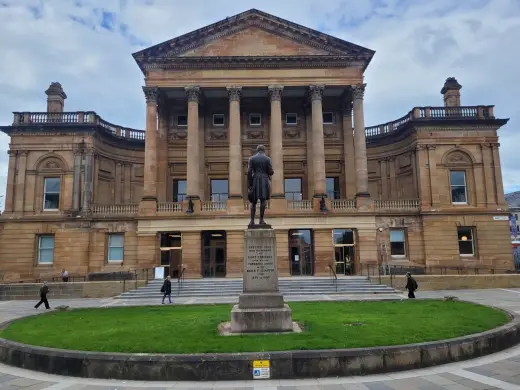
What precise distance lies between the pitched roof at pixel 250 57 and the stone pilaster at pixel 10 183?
12.9 meters

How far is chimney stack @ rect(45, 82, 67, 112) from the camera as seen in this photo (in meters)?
36.5

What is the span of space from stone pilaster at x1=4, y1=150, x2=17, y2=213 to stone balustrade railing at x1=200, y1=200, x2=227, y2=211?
1570 centimetres

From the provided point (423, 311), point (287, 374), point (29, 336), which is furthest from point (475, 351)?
point (29, 336)

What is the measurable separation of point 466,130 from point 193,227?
78.3 feet

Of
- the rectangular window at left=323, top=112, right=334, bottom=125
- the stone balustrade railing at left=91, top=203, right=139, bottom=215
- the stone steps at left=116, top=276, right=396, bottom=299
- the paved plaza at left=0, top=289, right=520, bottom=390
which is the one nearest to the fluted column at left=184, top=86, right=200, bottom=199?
the stone balustrade railing at left=91, top=203, right=139, bottom=215

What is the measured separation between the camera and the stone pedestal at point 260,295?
36.6 ft

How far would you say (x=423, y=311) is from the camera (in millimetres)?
15258

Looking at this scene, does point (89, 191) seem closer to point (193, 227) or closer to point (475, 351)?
point (193, 227)

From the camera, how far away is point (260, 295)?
453 inches

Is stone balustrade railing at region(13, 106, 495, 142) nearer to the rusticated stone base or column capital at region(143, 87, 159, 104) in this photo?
column capital at region(143, 87, 159, 104)

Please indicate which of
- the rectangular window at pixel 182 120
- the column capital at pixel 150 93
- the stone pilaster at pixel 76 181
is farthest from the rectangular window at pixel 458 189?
the stone pilaster at pixel 76 181

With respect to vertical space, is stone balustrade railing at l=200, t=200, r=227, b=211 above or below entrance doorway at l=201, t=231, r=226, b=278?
above

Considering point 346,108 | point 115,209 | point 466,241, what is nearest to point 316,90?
point 346,108

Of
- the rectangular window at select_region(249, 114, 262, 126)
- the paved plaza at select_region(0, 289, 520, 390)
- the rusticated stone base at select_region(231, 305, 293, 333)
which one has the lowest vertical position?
the paved plaza at select_region(0, 289, 520, 390)
